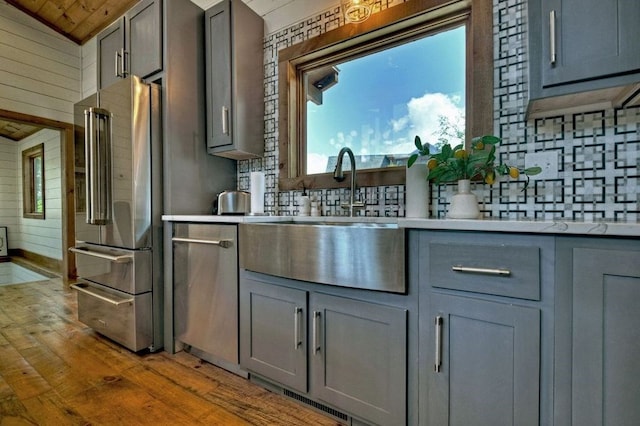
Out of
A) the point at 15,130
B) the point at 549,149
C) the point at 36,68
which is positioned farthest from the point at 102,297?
the point at 15,130

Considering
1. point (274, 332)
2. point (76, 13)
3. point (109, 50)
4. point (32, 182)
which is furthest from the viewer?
point (32, 182)

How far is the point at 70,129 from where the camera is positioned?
4.12 metres

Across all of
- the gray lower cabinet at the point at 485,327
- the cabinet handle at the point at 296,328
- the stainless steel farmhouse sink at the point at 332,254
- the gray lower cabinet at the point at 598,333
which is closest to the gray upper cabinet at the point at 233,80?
the stainless steel farmhouse sink at the point at 332,254

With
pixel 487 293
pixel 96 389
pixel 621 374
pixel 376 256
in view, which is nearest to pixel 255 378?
pixel 96 389

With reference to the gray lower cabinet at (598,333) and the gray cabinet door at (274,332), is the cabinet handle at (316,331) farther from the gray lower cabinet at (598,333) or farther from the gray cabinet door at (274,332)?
the gray lower cabinet at (598,333)

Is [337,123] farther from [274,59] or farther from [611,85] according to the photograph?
[611,85]

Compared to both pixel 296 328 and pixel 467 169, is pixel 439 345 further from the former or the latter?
pixel 467 169

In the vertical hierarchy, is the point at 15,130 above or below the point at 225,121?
above

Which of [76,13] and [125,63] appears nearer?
[125,63]

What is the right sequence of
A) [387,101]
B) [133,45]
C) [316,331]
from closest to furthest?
1. [316,331]
2. [387,101]
3. [133,45]

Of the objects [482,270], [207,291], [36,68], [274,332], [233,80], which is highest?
[36,68]

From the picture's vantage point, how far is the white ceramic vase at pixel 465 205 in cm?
140

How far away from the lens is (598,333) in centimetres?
87

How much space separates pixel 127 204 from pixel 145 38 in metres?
1.18
